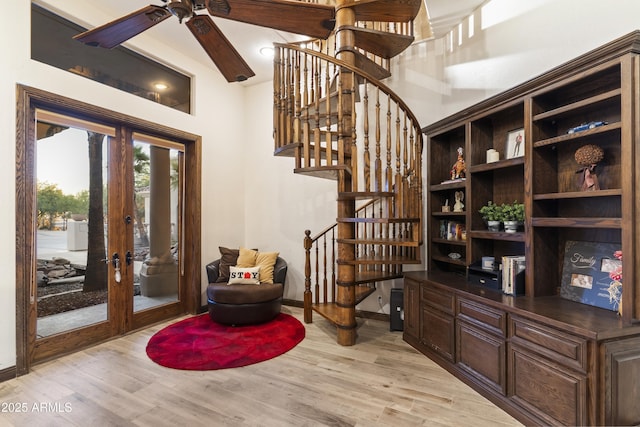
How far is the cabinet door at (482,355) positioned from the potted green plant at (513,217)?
83cm

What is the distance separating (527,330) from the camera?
6.15 feet

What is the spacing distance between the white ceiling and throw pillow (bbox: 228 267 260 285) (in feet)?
9.09

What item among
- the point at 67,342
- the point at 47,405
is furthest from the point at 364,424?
the point at 67,342

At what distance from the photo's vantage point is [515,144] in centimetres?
249

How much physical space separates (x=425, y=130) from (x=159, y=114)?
314 centimetres

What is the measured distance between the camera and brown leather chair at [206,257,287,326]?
3457mm

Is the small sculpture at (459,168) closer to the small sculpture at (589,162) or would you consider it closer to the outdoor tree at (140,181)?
the small sculpture at (589,162)

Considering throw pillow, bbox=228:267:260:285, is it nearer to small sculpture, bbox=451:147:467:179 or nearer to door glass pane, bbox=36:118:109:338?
door glass pane, bbox=36:118:109:338

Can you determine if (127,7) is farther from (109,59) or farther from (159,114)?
(159,114)

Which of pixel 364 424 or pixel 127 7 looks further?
pixel 127 7

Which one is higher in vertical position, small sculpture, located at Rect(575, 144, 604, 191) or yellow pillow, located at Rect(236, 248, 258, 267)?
small sculpture, located at Rect(575, 144, 604, 191)

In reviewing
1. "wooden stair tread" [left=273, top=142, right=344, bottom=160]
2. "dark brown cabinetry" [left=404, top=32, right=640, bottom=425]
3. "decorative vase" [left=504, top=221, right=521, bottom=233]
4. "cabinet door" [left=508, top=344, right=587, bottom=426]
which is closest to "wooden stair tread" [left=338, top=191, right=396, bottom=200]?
"wooden stair tread" [left=273, top=142, right=344, bottom=160]

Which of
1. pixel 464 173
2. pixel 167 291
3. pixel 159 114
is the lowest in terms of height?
pixel 167 291

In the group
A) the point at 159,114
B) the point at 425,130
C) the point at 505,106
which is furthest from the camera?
the point at 159,114
